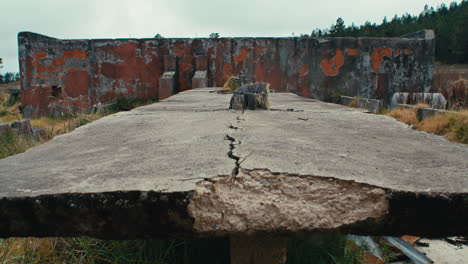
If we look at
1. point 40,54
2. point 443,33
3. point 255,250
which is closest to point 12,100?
point 40,54

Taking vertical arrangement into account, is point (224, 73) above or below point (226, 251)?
above

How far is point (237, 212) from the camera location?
83 cm

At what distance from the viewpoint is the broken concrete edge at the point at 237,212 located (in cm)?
79

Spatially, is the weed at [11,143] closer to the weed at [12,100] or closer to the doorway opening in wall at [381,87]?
the doorway opening in wall at [381,87]

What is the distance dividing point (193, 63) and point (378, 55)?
4.37m

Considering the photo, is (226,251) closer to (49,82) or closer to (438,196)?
(438,196)

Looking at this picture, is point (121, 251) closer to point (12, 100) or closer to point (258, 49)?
point (258, 49)

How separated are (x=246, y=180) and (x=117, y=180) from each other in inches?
12.5

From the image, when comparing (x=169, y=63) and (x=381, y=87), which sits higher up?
(x=169, y=63)

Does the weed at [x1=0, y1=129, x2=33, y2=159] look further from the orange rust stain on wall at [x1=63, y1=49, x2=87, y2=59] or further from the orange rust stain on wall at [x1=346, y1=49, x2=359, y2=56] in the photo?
the orange rust stain on wall at [x1=346, y1=49, x2=359, y2=56]

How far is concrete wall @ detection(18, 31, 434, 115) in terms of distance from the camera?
27.5 ft

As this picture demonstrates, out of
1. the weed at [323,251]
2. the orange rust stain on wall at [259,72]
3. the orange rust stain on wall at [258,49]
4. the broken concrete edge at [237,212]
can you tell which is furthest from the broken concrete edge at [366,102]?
the broken concrete edge at [237,212]

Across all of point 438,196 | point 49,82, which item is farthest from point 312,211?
point 49,82

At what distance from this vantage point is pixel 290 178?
2.99ft
